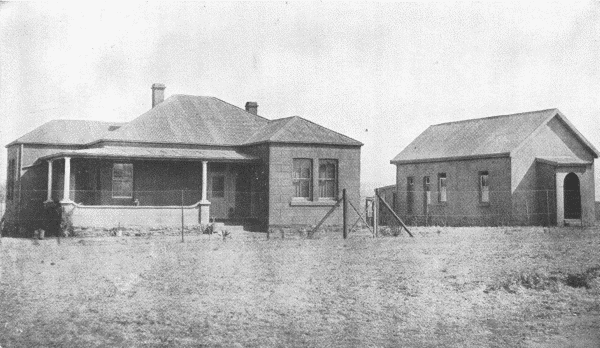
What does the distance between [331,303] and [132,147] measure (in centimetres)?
1732

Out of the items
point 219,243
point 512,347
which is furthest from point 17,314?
point 219,243

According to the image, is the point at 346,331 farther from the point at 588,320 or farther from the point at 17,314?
the point at 17,314

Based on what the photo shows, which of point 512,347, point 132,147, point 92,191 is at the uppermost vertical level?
point 132,147

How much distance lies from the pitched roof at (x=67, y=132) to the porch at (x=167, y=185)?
4960 mm

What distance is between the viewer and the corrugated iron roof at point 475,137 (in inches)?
1151

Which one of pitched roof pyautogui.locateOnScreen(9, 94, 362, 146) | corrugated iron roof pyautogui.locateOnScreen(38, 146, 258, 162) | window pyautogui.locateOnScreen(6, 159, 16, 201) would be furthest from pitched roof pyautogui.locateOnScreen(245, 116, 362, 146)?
window pyautogui.locateOnScreen(6, 159, 16, 201)

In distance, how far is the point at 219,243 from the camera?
1956 centimetres

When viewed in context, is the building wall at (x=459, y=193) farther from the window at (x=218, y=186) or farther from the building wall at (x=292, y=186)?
the window at (x=218, y=186)

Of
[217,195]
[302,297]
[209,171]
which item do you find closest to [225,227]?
[217,195]

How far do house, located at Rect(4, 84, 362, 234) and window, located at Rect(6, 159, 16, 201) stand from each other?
378cm

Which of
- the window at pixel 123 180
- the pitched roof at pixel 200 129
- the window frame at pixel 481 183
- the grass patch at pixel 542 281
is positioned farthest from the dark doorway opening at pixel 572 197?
the window at pixel 123 180

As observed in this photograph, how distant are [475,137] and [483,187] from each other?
326 cm

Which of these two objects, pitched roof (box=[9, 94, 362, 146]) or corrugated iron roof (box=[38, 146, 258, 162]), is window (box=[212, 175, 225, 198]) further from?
pitched roof (box=[9, 94, 362, 146])

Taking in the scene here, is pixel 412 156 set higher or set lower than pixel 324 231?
higher
